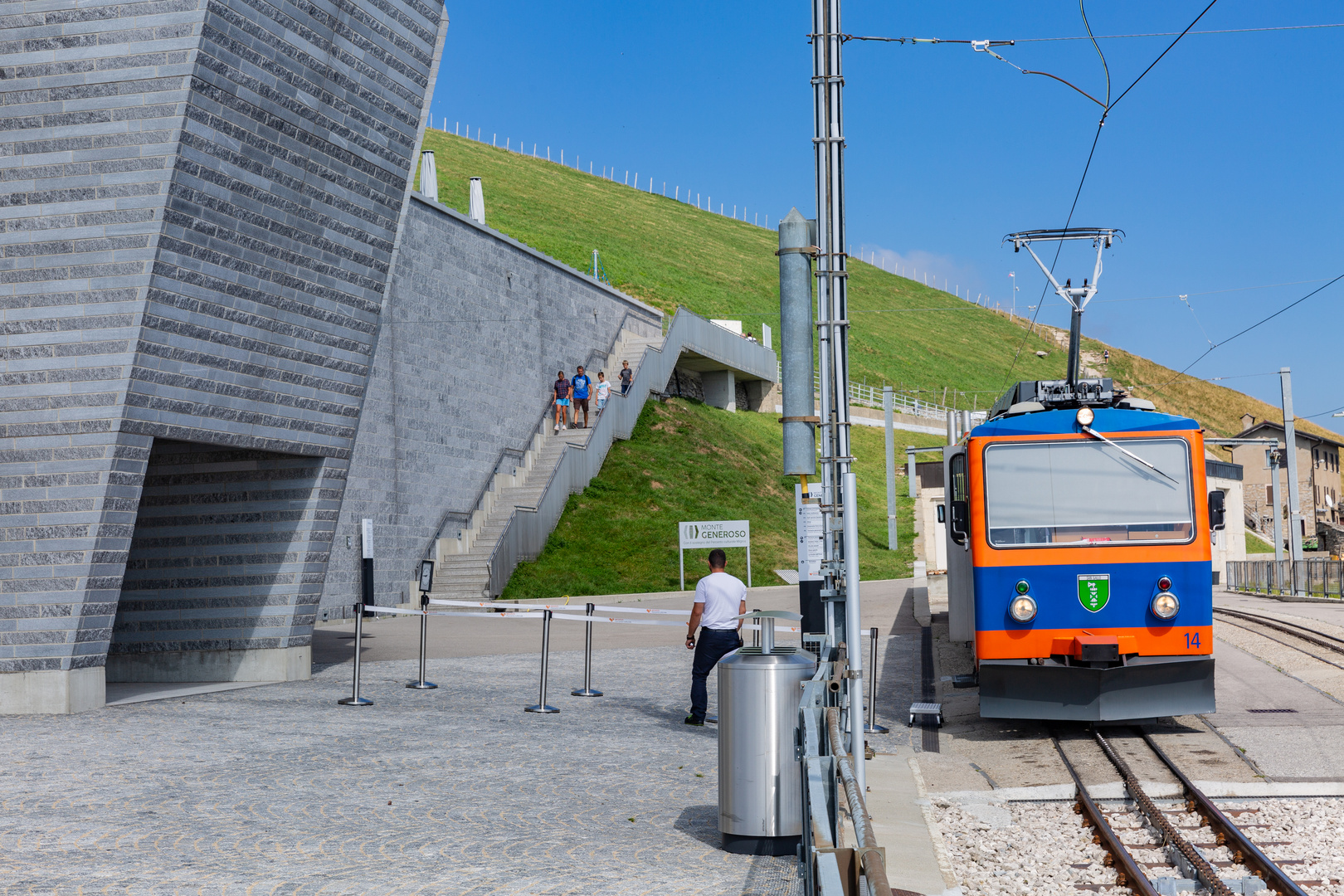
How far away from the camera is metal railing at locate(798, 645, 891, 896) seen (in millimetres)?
3350

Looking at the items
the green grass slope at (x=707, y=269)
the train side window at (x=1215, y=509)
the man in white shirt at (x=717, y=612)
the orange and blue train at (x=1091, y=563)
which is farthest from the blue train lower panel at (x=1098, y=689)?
the green grass slope at (x=707, y=269)

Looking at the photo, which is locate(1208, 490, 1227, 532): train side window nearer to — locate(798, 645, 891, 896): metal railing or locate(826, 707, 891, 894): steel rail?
locate(798, 645, 891, 896): metal railing

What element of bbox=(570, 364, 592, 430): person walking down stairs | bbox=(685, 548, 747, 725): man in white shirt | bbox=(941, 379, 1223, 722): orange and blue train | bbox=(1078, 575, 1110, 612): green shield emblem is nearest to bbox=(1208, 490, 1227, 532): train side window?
bbox=(941, 379, 1223, 722): orange and blue train

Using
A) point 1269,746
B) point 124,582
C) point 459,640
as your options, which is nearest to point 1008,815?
point 1269,746

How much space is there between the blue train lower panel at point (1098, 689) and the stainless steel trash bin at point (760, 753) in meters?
4.42

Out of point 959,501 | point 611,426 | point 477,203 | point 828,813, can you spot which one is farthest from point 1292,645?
point 477,203

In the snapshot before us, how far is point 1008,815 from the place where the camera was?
878 centimetres

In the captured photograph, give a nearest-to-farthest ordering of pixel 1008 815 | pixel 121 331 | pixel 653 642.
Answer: pixel 1008 815 < pixel 121 331 < pixel 653 642

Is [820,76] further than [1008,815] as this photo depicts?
Yes

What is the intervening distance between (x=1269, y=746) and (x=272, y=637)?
1067 cm

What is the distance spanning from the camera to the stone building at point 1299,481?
84.1m

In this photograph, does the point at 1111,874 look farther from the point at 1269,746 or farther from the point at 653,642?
the point at 653,642

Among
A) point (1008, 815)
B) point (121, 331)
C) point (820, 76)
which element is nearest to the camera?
point (1008, 815)

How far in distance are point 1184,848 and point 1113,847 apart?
1.34 ft
